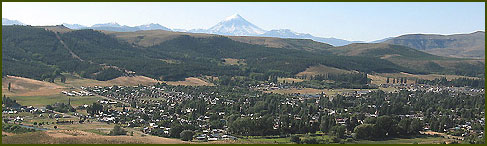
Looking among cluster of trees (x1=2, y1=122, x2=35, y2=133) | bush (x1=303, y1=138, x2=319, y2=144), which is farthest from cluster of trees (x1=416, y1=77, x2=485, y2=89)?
cluster of trees (x1=2, y1=122, x2=35, y2=133)

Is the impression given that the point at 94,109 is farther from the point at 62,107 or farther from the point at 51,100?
the point at 51,100

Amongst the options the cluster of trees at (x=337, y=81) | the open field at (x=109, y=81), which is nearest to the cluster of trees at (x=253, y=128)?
the open field at (x=109, y=81)

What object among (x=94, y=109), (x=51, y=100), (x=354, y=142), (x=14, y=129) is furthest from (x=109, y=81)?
(x=354, y=142)

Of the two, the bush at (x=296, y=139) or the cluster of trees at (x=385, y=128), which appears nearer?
the bush at (x=296, y=139)

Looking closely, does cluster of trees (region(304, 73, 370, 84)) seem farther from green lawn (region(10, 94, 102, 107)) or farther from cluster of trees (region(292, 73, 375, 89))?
green lawn (region(10, 94, 102, 107))

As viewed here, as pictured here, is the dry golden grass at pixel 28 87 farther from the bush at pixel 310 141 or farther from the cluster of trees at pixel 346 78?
the cluster of trees at pixel 346 78

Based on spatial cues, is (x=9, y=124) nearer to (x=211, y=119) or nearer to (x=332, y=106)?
(x=211, y=119)
